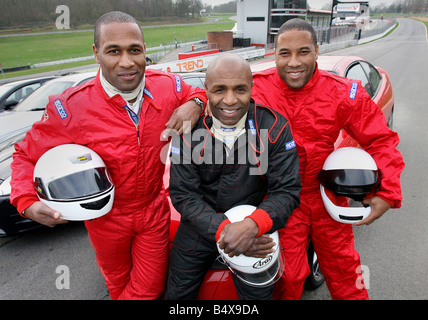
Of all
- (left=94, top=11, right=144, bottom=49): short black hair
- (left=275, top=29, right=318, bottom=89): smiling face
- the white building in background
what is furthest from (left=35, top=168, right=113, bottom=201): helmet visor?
the white building in background

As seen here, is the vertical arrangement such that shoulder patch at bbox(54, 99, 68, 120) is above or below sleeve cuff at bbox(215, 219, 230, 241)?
above

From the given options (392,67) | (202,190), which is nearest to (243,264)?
(202,190)


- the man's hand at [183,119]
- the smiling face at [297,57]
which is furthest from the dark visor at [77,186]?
the smiling face at [297,57]

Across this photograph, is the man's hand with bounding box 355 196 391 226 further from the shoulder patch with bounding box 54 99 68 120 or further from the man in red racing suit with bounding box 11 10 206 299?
the shoulder patch with bounding box 54 99 68 120

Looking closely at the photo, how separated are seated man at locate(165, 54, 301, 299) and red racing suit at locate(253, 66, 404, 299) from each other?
12.4 inches

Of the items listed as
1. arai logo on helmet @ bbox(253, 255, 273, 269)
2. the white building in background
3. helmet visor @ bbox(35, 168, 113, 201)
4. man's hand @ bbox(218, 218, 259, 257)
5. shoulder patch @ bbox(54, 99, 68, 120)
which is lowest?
arai logo on helmet @ bbox(253, 255, 273, 269)

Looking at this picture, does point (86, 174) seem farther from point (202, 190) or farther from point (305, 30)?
point (305, 30)

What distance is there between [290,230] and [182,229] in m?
0.76

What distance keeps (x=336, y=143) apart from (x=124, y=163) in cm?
202

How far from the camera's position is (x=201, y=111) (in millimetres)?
1917

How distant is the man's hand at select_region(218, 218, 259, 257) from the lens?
1.45 metres

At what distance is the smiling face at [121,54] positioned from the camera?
1.68 metres

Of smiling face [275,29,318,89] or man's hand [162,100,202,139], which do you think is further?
smiling face [275,29,318,89]
